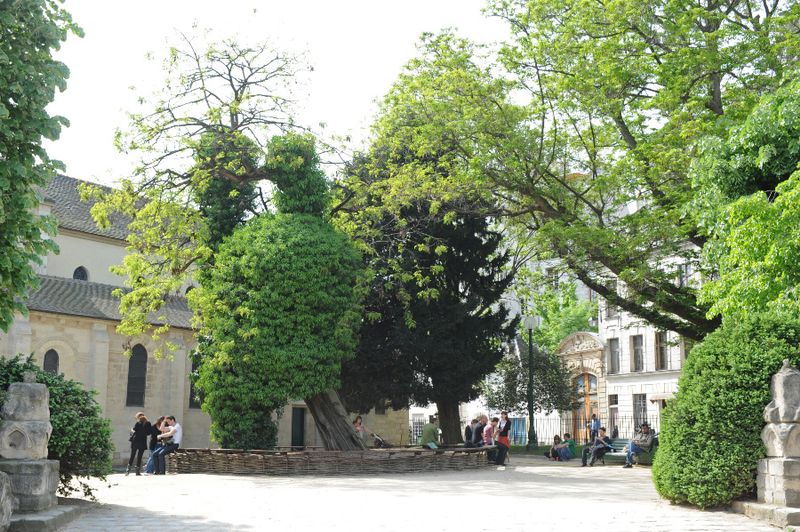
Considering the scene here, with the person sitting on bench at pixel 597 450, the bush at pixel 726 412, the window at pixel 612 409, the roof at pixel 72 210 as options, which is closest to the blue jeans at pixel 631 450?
the person sitting on bench at pixel 597 450

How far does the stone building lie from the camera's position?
31344 millimetres

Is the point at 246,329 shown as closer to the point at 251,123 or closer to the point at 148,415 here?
the point at 251,123

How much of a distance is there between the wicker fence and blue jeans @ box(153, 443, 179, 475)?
0.36m

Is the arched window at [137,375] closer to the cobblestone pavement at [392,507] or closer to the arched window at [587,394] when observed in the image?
the cobblestone pavement at [392,507]

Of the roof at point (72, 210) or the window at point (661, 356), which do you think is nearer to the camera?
the roof at point (72, 210)

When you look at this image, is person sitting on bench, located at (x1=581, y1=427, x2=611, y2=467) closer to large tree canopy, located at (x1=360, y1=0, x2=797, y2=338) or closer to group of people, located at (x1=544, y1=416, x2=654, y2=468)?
group of people, located at (x1=544, y1=416, x2=654, y2=468)

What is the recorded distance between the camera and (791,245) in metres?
12.6

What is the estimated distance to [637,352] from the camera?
52844mm

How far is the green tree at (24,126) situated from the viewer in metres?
9.90

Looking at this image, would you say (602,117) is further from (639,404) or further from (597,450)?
(639,404)

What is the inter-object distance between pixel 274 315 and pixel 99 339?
15.6 meters

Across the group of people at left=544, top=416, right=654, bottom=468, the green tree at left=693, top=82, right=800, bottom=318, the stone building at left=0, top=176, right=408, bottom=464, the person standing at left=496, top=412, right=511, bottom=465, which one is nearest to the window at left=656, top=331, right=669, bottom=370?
the group of people at left=544, top=416, right=654, bottom=468

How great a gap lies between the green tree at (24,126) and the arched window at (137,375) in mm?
24753

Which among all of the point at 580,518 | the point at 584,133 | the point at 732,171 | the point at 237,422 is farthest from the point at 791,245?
A: the point at 237,422
